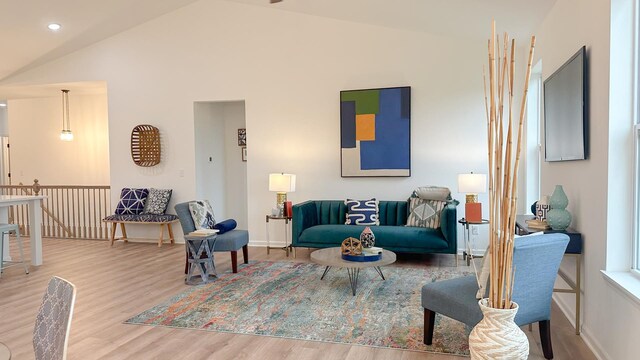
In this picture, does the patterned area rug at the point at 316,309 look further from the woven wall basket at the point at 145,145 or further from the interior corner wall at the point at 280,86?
the woven wall basket at the point at 145,145

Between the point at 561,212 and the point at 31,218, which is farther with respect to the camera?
the point at 31,218

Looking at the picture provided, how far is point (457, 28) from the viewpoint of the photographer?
5.34 metres

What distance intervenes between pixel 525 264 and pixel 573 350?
941 mm

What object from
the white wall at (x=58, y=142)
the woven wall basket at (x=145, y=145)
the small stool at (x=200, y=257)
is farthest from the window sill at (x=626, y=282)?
the white wall at (x=58, y=142)

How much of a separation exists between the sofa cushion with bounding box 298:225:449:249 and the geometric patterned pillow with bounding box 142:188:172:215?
2.65 metres

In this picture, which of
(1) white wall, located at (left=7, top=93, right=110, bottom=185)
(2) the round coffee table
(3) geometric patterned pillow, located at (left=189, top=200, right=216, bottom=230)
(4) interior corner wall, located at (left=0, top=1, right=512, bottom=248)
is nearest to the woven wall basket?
(4) interior corner wall, located at (left=0, top=1, right=512, bottom=248)

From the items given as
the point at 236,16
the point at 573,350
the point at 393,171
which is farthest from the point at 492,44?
the point at 236,16

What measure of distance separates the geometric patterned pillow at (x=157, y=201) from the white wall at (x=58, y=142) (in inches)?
97.6

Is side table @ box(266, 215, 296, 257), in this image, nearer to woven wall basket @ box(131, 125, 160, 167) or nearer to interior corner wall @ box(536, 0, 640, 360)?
woven wall basket @ box(131, 125, 160, 167)

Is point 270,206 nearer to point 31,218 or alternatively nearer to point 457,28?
point 31,218

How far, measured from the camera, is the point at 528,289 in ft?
8.32

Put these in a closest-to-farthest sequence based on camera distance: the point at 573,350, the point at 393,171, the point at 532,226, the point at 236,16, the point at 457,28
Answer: the point at 573,350 < the point at 532,226 < the point at 457,28 < the point at 393,171 < the point at 236,16

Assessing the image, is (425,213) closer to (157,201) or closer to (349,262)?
(349,262)

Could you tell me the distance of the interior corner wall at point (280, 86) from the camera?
19.5ft
